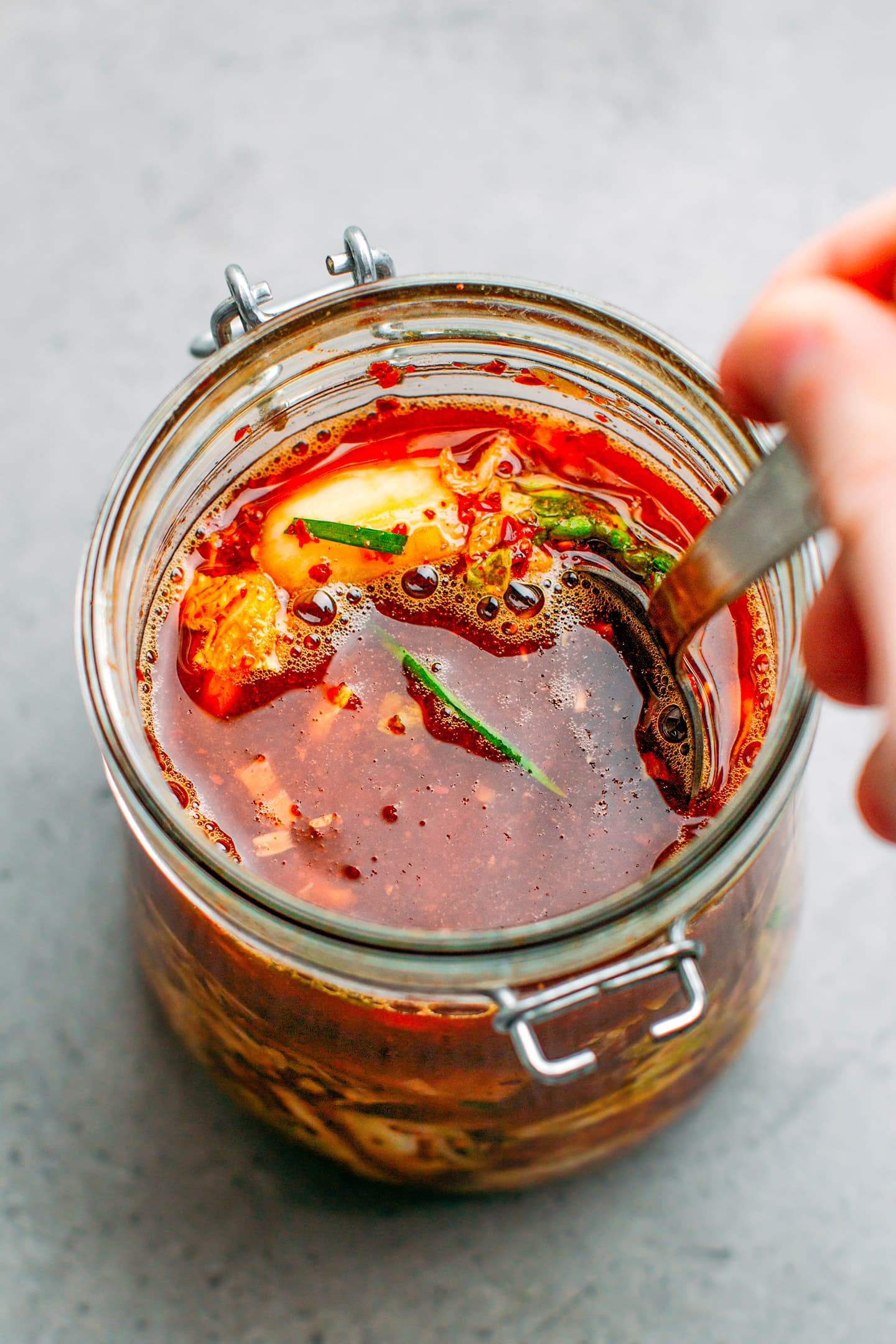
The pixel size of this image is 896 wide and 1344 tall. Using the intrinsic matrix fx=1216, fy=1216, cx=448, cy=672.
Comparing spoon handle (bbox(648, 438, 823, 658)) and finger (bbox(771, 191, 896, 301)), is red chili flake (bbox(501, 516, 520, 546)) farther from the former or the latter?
finger (bbox(771, 191, 896, 301))

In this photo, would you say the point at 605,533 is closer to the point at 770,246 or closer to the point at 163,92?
the point at 770,246

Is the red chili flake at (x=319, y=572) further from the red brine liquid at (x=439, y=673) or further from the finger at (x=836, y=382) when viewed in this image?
the finger at (x=836, y=382)

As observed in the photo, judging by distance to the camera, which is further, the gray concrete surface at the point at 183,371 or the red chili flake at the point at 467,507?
the gray concrete surface at the point at 183,371

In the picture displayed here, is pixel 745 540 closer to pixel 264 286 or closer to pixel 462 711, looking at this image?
pixel 462 711

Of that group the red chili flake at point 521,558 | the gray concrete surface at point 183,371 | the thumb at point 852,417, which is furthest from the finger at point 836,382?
the gray concrete surface at point 183,371

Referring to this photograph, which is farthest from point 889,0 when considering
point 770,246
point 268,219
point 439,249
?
point 268,219

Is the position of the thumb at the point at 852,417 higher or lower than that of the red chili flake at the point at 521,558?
higher
